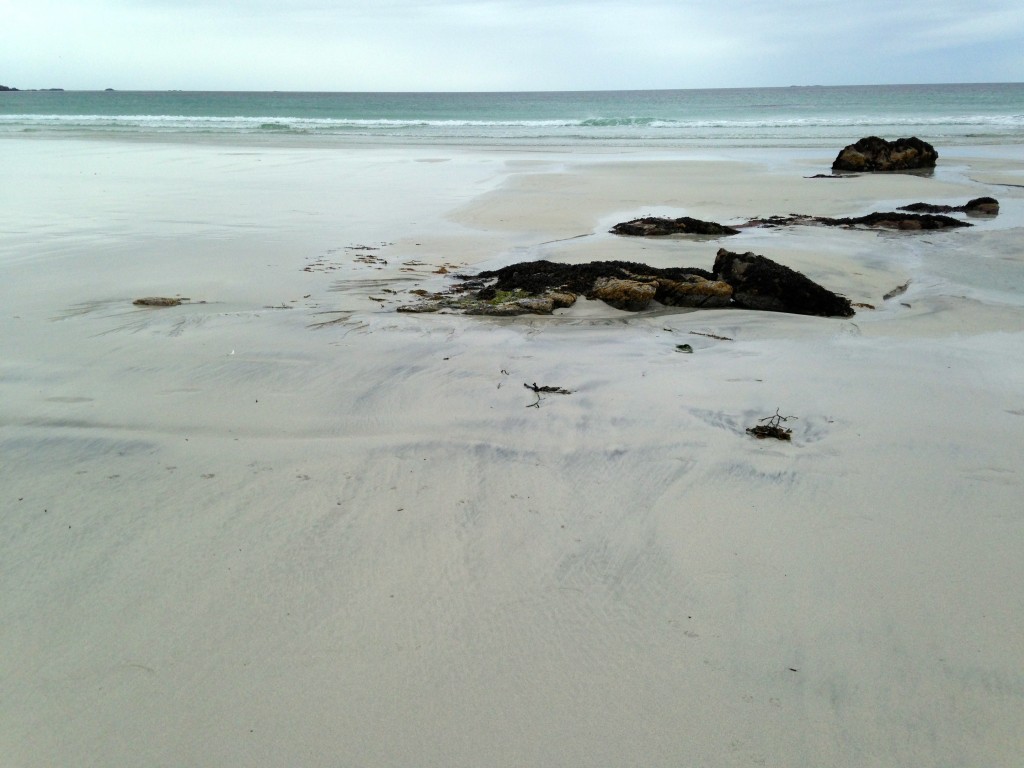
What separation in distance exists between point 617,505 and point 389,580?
3.08 ft

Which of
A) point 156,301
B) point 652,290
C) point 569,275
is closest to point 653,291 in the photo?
point 652,290

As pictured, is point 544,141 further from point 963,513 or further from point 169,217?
point 963,513

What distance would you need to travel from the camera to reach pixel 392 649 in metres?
2.05

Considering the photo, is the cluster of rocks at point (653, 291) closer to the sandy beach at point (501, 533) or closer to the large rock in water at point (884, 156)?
the sandy beach at point (501, 533)

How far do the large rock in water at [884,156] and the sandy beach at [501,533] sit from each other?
1260 centimetres

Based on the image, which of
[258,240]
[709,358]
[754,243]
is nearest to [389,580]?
[709,358]

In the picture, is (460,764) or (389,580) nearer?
(460,764)

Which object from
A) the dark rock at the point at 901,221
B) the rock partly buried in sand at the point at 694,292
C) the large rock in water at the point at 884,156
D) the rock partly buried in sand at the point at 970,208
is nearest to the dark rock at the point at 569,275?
the rock partly buried in sand at the point at 694,292

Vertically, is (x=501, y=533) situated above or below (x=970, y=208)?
below

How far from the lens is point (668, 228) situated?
8.48 m

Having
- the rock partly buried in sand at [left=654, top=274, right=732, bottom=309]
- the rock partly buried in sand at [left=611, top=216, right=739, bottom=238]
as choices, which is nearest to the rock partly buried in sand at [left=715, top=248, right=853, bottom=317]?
the rock partly buried in sand at [left=654, top=274, right=732, bottom=309]

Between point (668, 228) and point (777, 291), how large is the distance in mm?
3310

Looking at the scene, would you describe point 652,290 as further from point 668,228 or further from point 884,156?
point 884,156

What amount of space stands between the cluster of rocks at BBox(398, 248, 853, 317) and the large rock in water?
517 inches
